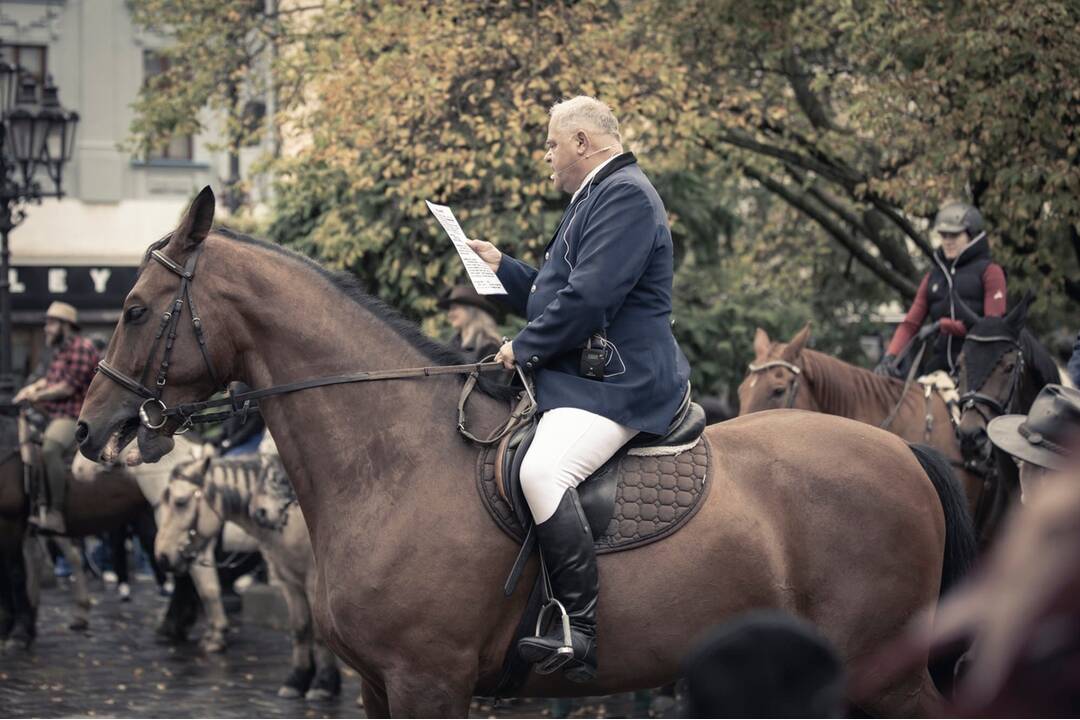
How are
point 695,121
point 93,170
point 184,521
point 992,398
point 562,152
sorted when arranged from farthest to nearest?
point 93,170, point 695,121, point 184,521, point 992,398, point 562,152

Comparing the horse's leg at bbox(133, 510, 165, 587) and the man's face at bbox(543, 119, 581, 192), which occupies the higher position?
the man's face at bbox(543, 119, 581, 192)

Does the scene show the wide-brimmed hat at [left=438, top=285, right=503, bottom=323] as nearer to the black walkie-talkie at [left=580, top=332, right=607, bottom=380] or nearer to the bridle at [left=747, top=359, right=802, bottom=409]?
the bridle at [left=747, top=359, right=802, bottom=409]

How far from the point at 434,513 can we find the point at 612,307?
97 centimetres

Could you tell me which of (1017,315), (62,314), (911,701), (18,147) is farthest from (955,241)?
(18,147)

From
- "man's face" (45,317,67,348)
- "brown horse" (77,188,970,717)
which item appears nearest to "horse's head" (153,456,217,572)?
"man's face" (45,317,67,348)

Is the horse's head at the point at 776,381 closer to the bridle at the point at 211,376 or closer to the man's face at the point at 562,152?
the man's face at the point at 562,152

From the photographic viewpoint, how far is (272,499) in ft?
37.3

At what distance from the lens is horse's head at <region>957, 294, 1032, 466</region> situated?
9.05 m

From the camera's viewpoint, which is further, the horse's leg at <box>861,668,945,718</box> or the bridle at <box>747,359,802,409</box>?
the bridle at <box>747,359,802,409</box>

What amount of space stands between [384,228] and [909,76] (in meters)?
5.43

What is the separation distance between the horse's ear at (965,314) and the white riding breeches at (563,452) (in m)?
4.84

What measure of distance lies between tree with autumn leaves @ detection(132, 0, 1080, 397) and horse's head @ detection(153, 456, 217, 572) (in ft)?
10.3

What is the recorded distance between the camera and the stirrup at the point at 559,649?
491 cm

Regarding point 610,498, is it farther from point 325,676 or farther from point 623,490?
point 325,676
